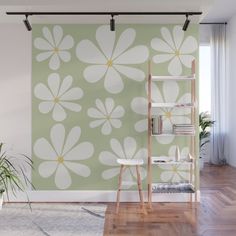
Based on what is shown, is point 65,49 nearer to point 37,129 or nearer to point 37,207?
point 37,129

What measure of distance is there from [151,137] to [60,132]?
3.85 feet

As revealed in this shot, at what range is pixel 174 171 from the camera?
4238 millimetres

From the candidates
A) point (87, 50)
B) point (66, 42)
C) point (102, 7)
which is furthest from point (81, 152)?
point (102, 7)

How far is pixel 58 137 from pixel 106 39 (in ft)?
4.64

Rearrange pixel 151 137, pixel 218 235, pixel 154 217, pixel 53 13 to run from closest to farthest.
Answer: pixel 218 235, pixel 154 217, pixel 53 13, pixel 151 137

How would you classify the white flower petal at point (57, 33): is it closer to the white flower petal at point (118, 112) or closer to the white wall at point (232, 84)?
the white flower petal at point (118, 112)

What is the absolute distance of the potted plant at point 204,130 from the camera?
22.2 ft

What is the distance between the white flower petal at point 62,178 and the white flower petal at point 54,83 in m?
0.96

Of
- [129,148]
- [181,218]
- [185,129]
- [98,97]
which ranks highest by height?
[98,97]

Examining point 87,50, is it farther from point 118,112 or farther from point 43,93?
point 118,112

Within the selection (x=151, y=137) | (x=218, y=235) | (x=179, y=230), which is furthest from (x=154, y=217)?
(x=151, y=137)

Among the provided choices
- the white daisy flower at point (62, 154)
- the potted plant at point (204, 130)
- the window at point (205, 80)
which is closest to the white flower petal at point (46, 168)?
the white daisy flower at point (62, 154)

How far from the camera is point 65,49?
423 centimetres

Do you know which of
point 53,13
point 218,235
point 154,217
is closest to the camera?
point 218,235
